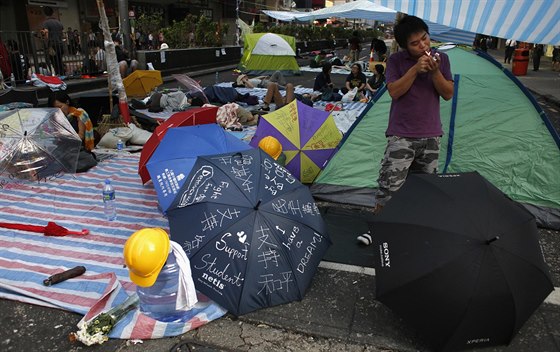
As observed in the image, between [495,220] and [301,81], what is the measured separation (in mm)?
13400

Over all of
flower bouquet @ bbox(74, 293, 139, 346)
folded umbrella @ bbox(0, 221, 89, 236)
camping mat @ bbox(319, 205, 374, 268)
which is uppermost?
flower bouquet @ bbox(74, 293, 139, 346)

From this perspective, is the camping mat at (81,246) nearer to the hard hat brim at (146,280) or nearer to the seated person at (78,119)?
the hard hat brim at (146,280)

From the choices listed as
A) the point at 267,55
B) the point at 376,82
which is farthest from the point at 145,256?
the point at 267,55

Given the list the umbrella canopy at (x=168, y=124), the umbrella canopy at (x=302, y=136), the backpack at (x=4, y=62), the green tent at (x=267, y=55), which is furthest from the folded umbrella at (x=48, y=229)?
the green tent at (x=267, y=55)

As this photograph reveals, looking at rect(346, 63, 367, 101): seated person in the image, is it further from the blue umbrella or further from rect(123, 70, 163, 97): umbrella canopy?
the blue umbrella

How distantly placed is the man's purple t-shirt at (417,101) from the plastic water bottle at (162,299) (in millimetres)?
2057

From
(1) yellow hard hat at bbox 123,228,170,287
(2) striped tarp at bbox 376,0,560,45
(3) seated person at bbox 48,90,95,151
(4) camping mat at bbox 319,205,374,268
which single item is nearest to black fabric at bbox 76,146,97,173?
(3) seated person at bbox 48,90,95,151

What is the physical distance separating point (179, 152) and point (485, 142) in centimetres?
330

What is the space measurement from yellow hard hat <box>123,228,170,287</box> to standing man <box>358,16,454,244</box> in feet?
6.19

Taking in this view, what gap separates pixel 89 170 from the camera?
5.72 metres

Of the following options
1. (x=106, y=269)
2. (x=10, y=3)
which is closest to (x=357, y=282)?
(x=106, y=269)

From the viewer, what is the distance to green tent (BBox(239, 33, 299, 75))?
53.4 feet

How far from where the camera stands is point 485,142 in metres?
4.70

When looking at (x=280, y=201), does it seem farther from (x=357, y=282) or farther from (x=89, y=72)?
(x=89, y=72)
